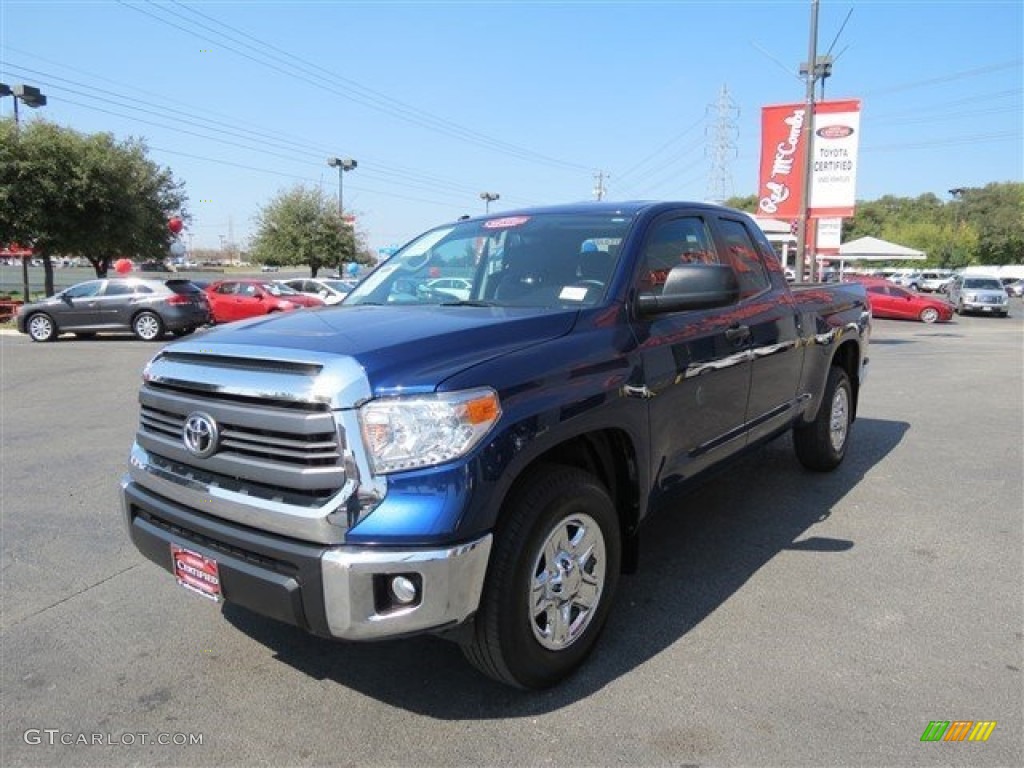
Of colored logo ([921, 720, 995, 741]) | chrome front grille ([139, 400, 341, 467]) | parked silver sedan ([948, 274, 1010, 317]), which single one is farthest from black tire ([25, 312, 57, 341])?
parked silver sedan ([948, 274, 1010, 317])

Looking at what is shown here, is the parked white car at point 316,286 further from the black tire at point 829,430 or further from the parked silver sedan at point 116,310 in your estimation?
the black tire at point 829,430

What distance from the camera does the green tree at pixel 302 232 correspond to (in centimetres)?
4425

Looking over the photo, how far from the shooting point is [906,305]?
90.7ft

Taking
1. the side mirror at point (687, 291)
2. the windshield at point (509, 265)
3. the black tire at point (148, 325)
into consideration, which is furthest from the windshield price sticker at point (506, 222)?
the black tire at point (148, 325)

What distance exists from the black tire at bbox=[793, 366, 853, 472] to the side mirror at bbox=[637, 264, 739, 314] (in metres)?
2.55

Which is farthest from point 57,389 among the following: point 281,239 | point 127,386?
point 281,239

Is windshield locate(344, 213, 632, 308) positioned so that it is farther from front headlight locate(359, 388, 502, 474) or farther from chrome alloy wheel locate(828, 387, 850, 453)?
chrome alloy wheel locate(828, 387, 850, 453)

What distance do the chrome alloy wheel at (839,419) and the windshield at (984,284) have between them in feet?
106

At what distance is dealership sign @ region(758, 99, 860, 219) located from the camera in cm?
1833

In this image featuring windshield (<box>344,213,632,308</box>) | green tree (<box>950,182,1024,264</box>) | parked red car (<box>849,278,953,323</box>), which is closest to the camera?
windshield (<box>344,213,632,308</box>)

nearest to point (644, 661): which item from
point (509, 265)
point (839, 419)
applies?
point (509, 265)

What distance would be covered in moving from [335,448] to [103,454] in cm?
517

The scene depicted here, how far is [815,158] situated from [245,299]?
16.1 metres

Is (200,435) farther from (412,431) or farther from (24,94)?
(24,94)
